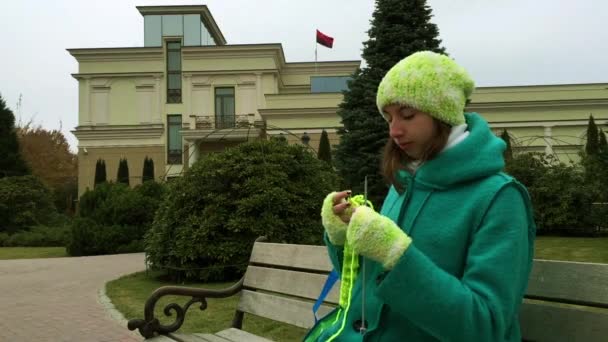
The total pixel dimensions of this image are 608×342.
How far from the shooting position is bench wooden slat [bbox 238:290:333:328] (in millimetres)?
3086

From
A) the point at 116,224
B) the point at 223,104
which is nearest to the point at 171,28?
the point at 223,104

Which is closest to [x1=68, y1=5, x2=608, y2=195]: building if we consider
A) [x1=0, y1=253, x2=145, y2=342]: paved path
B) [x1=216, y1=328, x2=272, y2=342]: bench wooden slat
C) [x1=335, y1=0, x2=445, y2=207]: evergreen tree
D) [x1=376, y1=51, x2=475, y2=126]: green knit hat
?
[x1=335, y1=0, x2=445, y2=207]: evergreen tree

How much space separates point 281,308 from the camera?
3291mm

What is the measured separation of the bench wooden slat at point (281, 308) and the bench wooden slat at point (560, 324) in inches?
46.7

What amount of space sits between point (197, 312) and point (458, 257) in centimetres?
521

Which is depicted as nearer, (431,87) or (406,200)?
(431,87)

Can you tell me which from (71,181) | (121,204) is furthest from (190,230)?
(71,181)

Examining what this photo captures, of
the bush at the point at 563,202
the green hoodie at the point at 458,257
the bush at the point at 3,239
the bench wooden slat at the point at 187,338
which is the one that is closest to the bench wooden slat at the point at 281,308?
the bench wooden slat at the point at 187,338

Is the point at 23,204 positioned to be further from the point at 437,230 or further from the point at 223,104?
the point at 437,230

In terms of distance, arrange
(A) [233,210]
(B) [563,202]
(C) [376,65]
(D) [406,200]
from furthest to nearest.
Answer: (C) [376,65], (B) [563,202], (A) [233,210], (D) [406,200]

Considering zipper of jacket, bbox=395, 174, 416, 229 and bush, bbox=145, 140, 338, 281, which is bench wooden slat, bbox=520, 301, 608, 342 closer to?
zipper of jacket, bbox=395, 174, 416, 229

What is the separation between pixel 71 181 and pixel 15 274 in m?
45.2

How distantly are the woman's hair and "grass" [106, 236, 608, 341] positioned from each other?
225 centimetres

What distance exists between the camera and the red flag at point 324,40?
36938 millimetres
